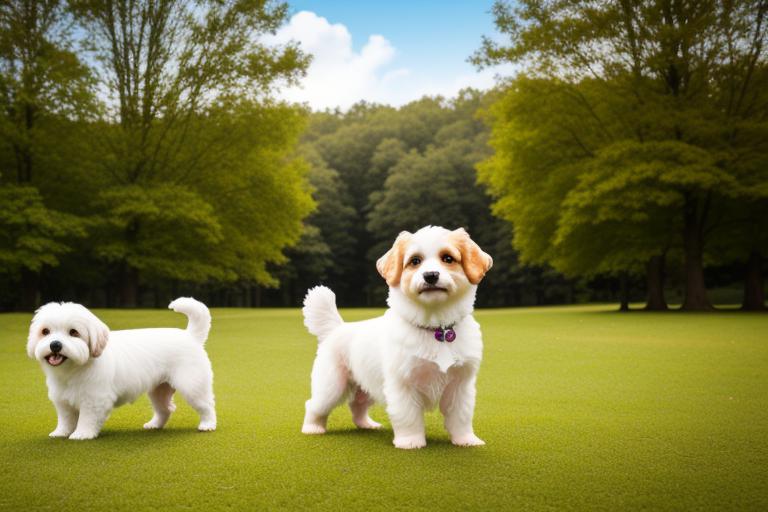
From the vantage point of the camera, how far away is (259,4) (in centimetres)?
3184

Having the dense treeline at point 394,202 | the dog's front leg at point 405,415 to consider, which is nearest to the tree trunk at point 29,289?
the dense treeline at point 394,202

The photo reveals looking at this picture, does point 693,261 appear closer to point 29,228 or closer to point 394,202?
point 29,228

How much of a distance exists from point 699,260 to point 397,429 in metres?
26.1

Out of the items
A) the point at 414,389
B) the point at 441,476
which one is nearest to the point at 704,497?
the point at 441,476

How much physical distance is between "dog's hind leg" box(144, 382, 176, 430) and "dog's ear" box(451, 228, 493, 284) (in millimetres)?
3210

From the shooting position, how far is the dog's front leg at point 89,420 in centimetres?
574

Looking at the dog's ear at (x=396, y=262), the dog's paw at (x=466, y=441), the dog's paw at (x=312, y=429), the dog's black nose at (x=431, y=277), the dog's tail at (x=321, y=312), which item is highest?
the dog's ear at (x=396, y=262)

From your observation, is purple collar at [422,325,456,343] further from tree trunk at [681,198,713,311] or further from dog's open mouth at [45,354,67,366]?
tree trunk at [681,198,713,311]

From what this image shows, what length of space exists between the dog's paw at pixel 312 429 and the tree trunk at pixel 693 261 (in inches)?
1004

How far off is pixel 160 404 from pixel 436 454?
2.85m

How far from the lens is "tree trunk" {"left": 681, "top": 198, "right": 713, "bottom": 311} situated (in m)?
28.0

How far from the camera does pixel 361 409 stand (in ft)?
20.9

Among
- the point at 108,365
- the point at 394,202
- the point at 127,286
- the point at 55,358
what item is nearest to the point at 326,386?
the point at 108,365

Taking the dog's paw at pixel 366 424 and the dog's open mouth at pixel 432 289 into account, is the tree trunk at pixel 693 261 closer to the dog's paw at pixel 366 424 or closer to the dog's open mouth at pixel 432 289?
the dog's paw at pixel 366 424
